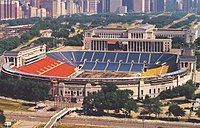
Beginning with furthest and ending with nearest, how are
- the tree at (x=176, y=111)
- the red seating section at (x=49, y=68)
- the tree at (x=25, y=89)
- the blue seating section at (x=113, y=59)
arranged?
the blue seating section at (x=113, y=59)
the red seating section at (x=49, y=68)
the tree at (x=25, y=89)
the tree at (x=176, y=111)

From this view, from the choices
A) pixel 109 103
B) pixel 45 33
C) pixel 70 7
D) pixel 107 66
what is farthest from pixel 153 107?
pixel 70 7

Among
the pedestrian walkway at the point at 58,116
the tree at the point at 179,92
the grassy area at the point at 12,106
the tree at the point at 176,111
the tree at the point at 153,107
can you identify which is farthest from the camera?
the tree at the point at 179,92

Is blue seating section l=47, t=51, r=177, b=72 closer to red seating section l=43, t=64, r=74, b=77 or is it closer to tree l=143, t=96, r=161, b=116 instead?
red seating section l=43, t=64, r=74, b=77

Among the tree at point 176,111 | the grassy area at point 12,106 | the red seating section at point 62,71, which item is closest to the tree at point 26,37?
the red seating section at point 62,71

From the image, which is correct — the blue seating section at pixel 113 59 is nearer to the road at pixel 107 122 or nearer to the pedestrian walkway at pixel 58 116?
the pedestrian walkway at pixel 58 116

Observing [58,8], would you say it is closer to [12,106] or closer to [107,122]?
[12,106]
